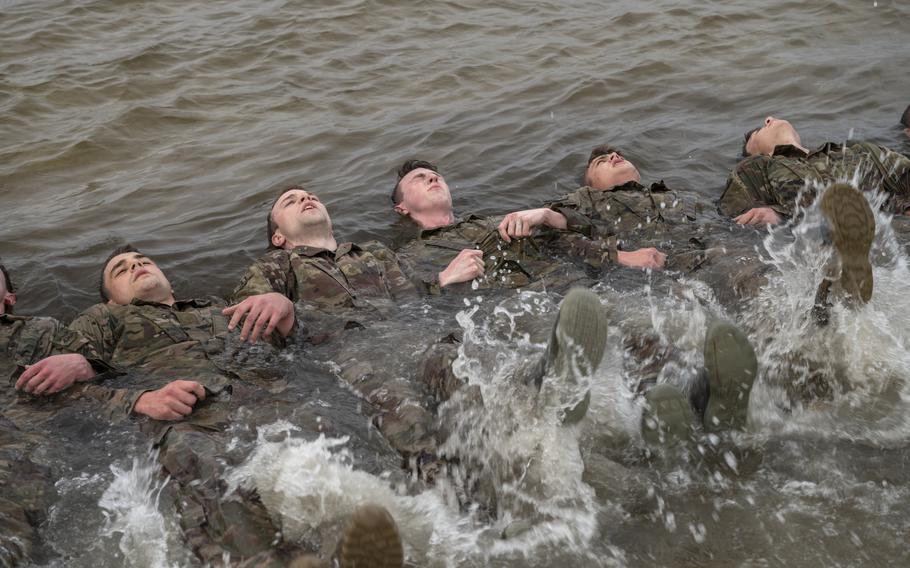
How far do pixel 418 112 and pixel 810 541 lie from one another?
785 cm

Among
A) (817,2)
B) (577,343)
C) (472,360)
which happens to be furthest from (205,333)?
(817,2)

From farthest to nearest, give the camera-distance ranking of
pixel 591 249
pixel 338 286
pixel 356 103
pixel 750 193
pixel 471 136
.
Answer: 1. pixel 356 103
2. pixel 471 136
3. pixel 750 193
4. pixel 591 249
5. pixel 338 286

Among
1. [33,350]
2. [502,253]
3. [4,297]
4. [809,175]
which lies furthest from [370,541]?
[809,175]

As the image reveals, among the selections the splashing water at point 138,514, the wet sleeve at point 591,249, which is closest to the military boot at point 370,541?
the splashing water at point 138,514

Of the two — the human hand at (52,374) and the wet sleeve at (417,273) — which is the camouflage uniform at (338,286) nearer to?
the wet sleeve at (417,273)

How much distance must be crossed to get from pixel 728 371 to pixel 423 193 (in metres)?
3.70

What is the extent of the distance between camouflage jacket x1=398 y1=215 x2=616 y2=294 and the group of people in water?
0.02 metres

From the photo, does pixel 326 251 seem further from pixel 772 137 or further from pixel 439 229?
pixel 772 137

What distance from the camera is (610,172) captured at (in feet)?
25.5

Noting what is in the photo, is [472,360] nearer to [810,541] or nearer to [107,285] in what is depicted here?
[810,541]

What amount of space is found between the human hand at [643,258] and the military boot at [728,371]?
7.76 ft

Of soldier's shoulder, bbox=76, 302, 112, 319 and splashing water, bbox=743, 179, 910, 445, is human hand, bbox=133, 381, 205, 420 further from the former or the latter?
splashing water, bbox=743, 179, 910, 445

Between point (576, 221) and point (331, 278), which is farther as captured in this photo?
point (576, 221)

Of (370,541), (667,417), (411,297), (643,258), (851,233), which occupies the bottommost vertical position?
(411,297)
